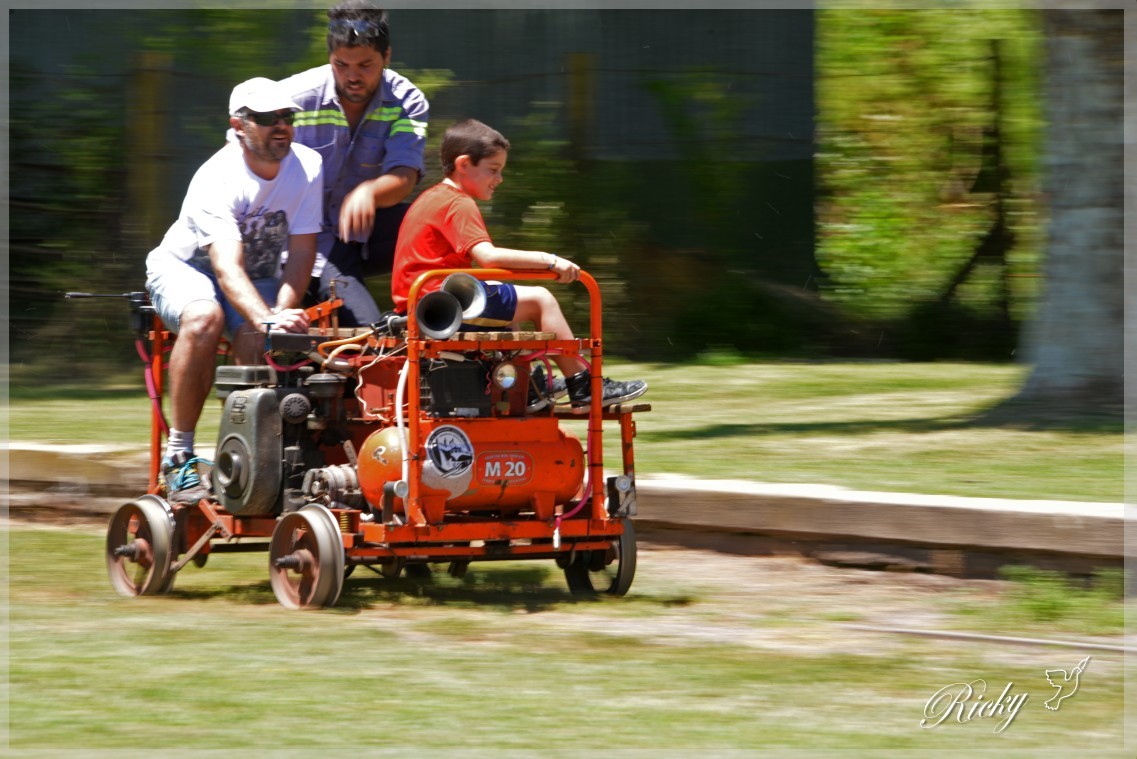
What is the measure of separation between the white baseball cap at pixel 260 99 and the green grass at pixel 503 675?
6.51 feet

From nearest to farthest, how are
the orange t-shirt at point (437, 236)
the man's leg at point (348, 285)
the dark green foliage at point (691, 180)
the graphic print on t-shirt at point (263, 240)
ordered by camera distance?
1. the orange t-shirt at point (437, 236)
2. the graphic print on t-shirt at point (263, 240)
3. the man's leg at point (348, 285)
4. the dark green foliage at point (691, 180)

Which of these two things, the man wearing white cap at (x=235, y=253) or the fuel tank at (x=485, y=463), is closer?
the fuel tank at (x=485, y=463)

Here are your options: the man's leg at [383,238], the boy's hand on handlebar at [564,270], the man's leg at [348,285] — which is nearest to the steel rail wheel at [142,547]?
the man's leg at [348,285]

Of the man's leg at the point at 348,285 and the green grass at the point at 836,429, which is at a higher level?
the man's leg at the point at 348,285

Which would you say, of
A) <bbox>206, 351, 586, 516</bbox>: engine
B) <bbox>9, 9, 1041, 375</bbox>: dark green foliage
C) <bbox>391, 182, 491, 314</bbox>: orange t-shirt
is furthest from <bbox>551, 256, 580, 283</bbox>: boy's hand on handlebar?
<bbox>9, 9, 1041, 375</bbox>: dark green foliage

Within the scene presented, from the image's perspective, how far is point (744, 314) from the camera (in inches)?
577

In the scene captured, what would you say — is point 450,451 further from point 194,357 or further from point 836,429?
point 836,429

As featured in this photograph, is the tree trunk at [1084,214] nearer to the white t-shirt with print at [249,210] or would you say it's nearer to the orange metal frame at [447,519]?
the orange metal frame at [447,519]

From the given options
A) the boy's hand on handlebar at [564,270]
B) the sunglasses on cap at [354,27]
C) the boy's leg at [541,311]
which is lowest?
the boy's leg at [541,311]

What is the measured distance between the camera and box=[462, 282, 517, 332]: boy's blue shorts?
640cm

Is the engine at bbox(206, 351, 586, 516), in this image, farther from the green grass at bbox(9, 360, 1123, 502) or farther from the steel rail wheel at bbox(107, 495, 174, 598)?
the green grass at bbox(9, 360, 1123, 502)

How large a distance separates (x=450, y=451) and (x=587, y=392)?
756 mm

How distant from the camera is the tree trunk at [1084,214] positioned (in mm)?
9242

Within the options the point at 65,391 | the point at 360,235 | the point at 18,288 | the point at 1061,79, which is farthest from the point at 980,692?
the point at 18,288
